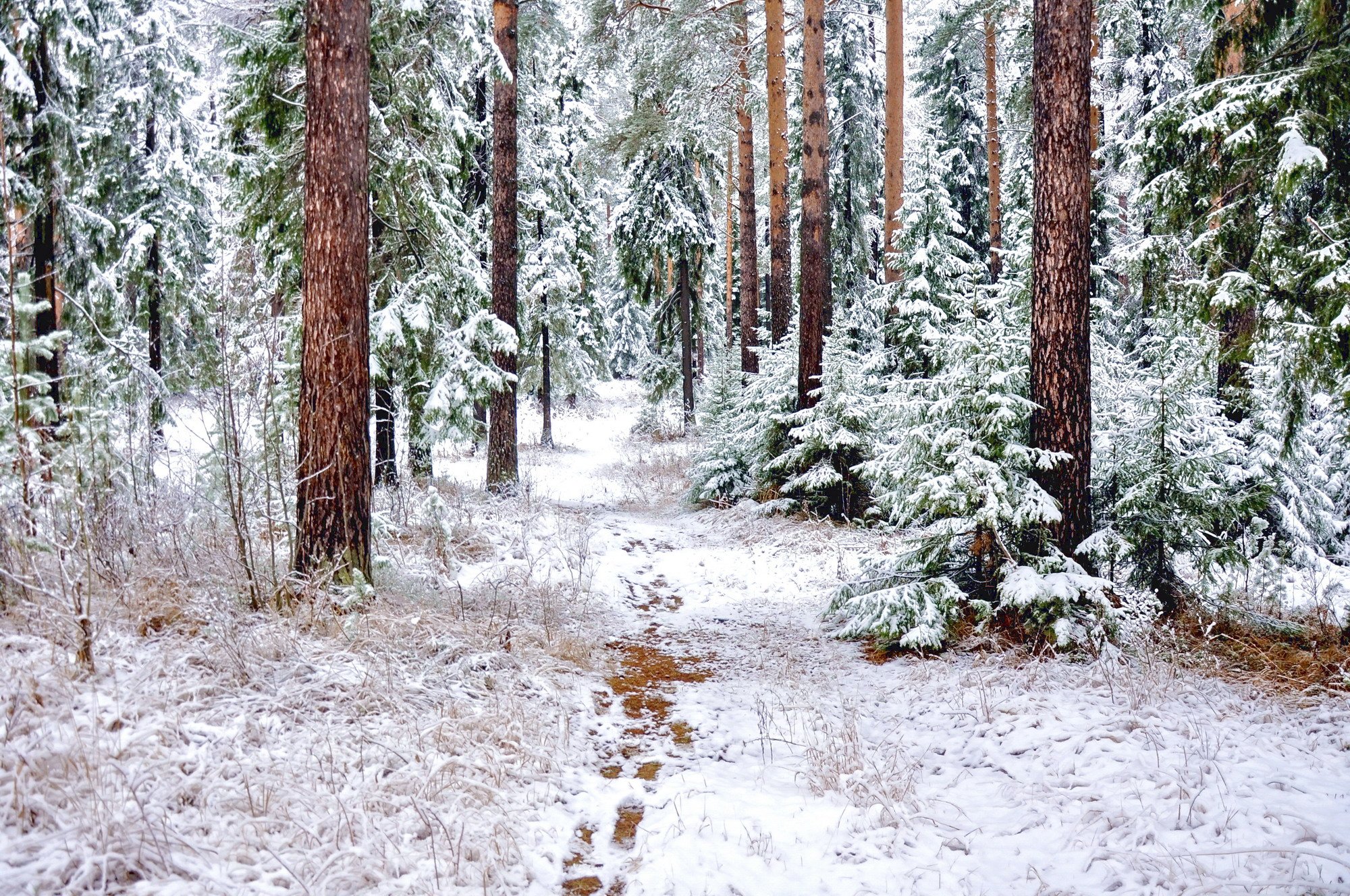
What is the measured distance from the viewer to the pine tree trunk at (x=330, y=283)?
5.71 m

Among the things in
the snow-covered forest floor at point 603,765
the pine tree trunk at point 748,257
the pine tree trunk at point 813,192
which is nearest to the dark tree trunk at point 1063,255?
the snow-covered forest floor at point 603,765

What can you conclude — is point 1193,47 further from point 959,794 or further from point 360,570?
point 360,570

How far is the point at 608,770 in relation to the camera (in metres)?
4.52

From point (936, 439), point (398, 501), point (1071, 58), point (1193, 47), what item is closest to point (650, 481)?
point (398, 501)

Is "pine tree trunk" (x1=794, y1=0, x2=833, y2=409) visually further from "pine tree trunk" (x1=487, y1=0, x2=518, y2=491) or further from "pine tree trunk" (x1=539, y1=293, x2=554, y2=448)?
"pine tree trunk" (x1=539, y1=293, x2=554, y2=448)

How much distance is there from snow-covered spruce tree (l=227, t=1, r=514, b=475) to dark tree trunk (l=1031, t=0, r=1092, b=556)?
682 centimetres

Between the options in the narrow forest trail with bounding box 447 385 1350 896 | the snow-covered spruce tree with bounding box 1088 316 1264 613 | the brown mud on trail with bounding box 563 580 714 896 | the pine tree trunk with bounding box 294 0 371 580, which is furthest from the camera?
the snow-covered spruce tree with bounding box 1088 316 1264 613

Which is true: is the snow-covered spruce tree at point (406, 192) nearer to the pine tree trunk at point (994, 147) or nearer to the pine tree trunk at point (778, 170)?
the pine tree trunk at point (778, 170)

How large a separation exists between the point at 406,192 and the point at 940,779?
9.38 m

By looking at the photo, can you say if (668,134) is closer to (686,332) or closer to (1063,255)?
(686,332)

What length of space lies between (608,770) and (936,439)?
3.71 metres

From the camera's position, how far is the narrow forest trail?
128 inches

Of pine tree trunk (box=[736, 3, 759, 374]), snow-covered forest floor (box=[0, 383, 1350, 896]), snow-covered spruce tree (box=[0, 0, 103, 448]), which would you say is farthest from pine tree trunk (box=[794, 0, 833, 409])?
snow-covered spruce tree (box=[0, 0, 103, 448])

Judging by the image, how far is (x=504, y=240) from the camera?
12047 millimetres
